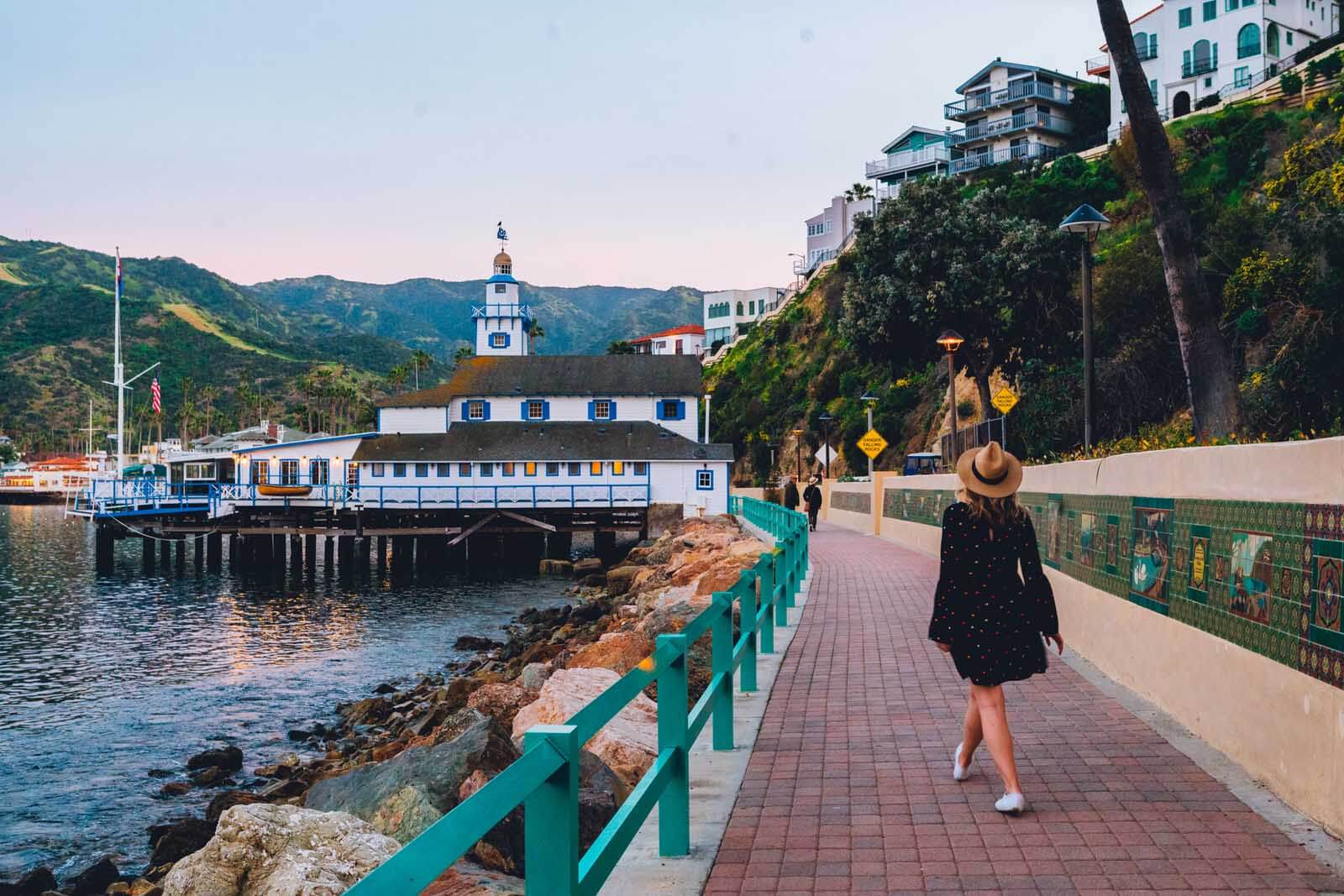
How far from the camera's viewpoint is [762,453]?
275 ft

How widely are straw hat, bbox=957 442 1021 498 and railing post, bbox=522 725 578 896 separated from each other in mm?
3422

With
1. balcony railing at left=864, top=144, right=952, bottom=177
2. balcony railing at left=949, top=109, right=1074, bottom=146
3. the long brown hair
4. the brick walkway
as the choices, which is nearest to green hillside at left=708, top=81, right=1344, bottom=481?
the brick walkway

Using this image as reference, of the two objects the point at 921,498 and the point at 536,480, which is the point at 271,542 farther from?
the point at 921,498

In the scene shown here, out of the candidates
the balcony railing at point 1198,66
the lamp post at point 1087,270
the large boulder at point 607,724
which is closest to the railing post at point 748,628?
the large boulder at point 607,724

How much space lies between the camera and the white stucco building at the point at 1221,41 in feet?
220

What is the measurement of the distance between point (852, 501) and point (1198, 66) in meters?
43.6

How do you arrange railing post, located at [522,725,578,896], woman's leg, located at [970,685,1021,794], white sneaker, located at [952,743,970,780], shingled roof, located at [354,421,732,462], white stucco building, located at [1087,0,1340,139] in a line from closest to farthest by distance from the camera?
railing post, located at [522,725,578,896]
woman's leg, located at [970,685,1021,794]
white sneaker, located at [952,743,970,780]
shingled roof, located at [354,421,732,462]
white stucco building, located at [1087,0,1340,139]

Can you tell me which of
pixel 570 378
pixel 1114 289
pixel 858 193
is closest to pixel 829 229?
pixel 858 193

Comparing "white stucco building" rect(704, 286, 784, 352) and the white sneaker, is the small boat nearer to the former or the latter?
the white sneaker

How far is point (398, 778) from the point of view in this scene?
8.74m

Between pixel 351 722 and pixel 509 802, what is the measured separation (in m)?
17.3

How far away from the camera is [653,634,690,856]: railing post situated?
5.55m

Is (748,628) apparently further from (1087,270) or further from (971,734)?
(1087,270)

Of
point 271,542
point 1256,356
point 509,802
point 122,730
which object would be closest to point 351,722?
point 122,730
